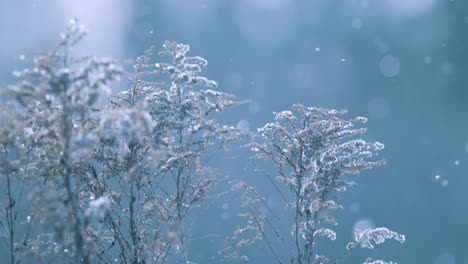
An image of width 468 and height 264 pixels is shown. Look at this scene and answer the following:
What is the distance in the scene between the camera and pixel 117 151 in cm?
542

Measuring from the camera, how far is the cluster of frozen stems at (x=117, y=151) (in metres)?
3.68

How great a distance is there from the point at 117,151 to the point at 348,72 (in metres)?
10.8

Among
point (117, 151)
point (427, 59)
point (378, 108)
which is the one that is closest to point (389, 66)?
point (427, 59)

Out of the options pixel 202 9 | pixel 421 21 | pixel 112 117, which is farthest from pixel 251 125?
pixel 112 117

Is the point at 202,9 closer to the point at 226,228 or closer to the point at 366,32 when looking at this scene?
the point at 366,32

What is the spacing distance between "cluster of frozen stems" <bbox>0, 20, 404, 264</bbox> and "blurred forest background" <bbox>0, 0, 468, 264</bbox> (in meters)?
6.58

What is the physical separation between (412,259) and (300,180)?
9.07m

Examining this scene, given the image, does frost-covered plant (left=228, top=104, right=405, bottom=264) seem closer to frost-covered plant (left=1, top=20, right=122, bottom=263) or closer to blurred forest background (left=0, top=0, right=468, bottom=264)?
frost-covered plant (left=1, top=20, right=122, bottom=263)

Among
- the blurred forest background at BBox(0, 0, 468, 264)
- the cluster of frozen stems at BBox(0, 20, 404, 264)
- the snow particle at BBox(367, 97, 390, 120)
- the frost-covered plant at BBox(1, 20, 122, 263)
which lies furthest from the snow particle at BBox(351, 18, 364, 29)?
the frost-covered plant at BBox(1, 20, 122, 263)

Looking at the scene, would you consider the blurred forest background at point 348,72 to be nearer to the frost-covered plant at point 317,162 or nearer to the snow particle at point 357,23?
the snow particle at point 357,23

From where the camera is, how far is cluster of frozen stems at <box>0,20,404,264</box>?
368cm

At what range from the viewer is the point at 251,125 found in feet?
44.4

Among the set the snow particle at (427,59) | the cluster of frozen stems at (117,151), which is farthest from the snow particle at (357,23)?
the cluster of frozen stems at (117,151)

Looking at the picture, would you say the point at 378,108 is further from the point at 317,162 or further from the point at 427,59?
the point at 317,162
